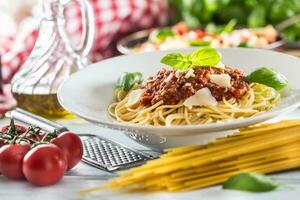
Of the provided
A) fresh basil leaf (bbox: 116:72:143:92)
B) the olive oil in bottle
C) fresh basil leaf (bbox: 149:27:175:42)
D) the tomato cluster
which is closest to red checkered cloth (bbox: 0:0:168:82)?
fresh basil leaf (bbox: 149:27:175:42)

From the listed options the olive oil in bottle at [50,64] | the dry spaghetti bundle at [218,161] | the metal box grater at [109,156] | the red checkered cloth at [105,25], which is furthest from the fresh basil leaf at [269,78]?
the red checkered cloth at [105,25]

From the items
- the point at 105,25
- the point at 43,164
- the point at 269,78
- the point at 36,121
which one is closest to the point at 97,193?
the point at 43,164

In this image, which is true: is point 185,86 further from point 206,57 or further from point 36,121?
point 36,121

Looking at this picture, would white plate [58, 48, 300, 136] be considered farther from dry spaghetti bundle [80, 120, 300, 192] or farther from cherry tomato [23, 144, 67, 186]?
cherry tomato [23, 144, 67, 186]

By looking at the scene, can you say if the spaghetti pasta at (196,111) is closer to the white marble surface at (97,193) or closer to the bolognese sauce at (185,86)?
the bolognese sauce at (185,86)

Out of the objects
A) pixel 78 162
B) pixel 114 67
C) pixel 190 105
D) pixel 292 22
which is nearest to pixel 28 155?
pixel 78 162

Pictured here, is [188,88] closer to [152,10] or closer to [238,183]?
[238,183]

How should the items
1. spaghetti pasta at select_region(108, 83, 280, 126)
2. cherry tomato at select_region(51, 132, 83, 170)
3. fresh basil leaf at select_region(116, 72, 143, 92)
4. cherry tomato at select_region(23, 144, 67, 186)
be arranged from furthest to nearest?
fresh basil leaf at select_region(116, 72, 143, 92), spaghetti pasta at select_region(108, 83, 280, 126), cherry tomato at select_region(51, 132, 83, 170), cherry tomato at select_region(23, 144, 67, 186)
